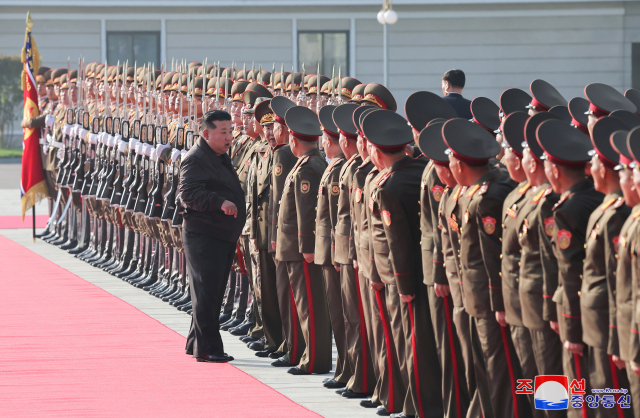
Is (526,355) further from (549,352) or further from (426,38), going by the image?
(426,38)

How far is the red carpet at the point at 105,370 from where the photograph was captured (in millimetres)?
5688

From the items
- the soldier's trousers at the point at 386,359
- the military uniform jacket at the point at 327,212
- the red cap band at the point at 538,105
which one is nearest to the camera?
the soldier's trousers at the point at 386,359

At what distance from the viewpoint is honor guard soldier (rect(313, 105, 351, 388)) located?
19.9ft

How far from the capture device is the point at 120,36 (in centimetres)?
2614

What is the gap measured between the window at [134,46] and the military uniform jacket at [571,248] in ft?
74.6

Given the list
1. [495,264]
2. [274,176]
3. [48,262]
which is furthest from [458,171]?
[48,262]

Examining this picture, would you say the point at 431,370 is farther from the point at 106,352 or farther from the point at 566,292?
the point at 106,352

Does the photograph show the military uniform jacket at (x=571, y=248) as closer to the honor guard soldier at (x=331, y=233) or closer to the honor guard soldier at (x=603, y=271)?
the honor guard soldier at (x=603, y=271)

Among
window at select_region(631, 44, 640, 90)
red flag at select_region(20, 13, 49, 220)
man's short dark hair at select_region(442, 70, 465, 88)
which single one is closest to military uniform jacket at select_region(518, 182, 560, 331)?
man's short dark hair at select_region(442, 70, 465, 88)

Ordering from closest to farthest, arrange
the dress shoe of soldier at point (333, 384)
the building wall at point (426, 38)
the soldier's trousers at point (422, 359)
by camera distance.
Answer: the soldier's trousers at point (422, 359), the dress shoe of soldier at point (333, 384), the building wall at point (426, 38)

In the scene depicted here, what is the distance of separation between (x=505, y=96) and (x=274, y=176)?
1520 mm

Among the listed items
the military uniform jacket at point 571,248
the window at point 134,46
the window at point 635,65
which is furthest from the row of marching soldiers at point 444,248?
the window at point 635,65

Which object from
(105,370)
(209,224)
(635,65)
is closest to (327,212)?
(209,224)

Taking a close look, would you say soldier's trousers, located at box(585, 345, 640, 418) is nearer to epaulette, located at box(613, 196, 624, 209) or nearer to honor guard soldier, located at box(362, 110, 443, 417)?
epaulette, located at box(613, 196, 624, 209)
